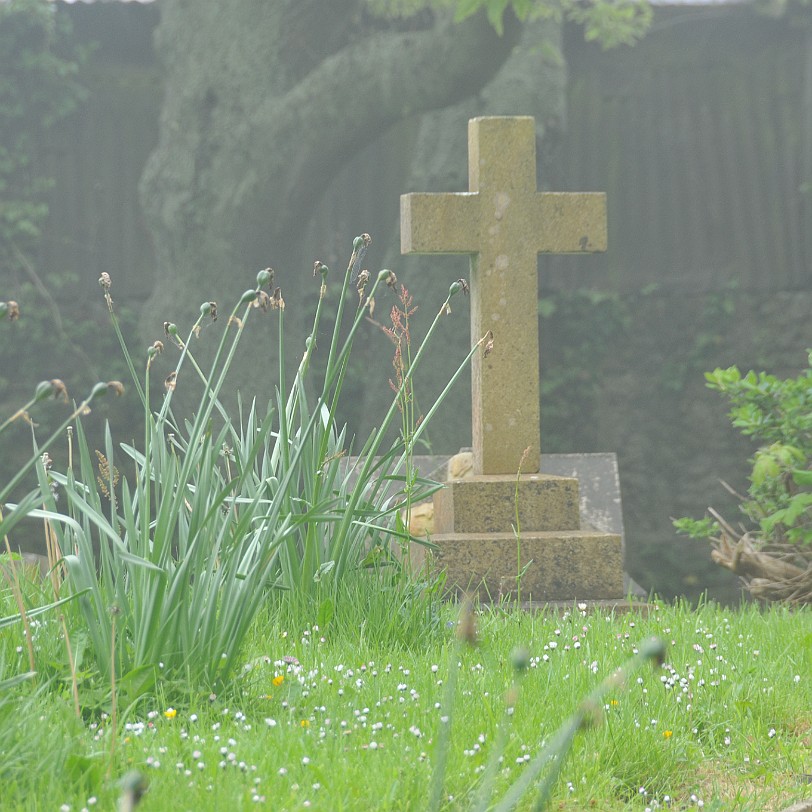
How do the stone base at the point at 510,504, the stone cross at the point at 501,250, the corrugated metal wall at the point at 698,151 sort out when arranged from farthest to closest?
the corrugated metal wall at the point at 698,151, the stone cross at the point at 501,250, the stone base at the point at 510,504

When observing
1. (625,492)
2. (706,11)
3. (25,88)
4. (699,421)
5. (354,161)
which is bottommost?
(625,492)

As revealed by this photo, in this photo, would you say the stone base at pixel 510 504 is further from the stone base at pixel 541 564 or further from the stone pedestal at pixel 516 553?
the stone base at pixel 541 564

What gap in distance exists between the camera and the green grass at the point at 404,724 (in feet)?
6.08

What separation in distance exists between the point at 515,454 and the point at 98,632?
2.20 metres

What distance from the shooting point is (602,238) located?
438 cm

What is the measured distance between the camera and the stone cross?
4180 millimetres

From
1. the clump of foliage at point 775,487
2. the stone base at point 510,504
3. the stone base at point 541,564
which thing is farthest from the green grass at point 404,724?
the clump of foliage at point 775,487

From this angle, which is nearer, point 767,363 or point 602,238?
point 602,238

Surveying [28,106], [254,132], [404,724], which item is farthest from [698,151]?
[404,724]

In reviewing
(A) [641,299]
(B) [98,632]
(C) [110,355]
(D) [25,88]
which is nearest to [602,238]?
(B) [98,632]

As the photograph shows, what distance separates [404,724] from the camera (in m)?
2.22

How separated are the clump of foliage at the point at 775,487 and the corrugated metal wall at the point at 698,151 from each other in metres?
3.39

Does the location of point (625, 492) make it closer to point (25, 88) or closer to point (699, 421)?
point (699, 421)

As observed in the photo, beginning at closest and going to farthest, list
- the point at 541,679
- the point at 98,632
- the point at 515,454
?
the point at 98,632, the point at 541,679, the point at 515,454
